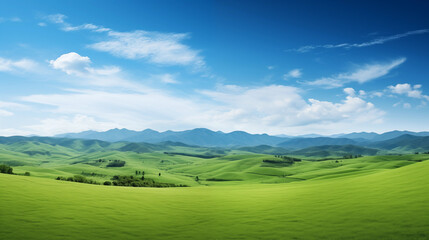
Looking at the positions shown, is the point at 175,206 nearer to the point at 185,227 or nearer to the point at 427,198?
the point at 185,227

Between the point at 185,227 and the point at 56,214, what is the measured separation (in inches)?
556

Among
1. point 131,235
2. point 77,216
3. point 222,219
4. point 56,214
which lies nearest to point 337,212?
point 222,219

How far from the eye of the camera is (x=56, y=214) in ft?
92.7

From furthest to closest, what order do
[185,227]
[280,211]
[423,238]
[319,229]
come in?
[280,211]
[185,227]
[319,229]
[423,238]

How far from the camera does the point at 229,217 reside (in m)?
31.3

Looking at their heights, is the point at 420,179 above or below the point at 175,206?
above

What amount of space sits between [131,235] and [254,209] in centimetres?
1737

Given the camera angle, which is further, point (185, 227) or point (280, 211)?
point (280, 211)

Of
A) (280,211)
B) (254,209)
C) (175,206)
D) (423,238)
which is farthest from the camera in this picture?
(175,206)

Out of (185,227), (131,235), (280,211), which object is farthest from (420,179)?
(131,235)

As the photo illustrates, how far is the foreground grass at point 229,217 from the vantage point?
22703 millimetres

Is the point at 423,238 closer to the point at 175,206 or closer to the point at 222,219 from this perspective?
the point at 222,219

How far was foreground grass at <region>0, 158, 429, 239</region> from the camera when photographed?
22703mm

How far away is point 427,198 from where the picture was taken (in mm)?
27344
